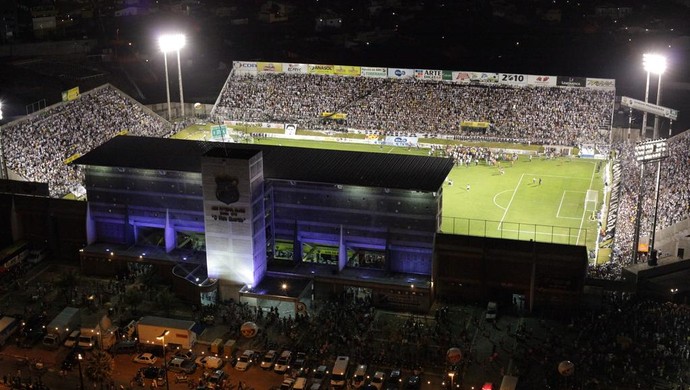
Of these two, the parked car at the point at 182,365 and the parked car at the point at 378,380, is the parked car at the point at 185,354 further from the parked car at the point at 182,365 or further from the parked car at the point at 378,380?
Result: the parked car at the point at 378,380

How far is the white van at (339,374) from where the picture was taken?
126 ft

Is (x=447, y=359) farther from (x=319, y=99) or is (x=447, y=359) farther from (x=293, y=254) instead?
(x=319, y=99)

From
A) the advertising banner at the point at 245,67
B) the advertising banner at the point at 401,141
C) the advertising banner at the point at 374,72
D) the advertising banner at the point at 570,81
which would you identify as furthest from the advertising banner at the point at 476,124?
the advertising banner at the point at 245,67

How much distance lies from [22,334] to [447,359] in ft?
72.7

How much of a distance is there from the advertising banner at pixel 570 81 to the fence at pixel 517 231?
89.9 ft

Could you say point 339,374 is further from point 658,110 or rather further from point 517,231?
point 658,110

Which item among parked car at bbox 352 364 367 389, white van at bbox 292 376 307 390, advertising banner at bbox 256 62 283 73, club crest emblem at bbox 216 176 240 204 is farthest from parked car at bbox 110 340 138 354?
advertising banner at bbox 256 62 283 73

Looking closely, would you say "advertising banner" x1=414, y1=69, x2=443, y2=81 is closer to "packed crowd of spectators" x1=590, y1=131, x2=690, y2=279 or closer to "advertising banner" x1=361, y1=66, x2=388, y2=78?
"advertising banner" x1=361, y1=66, x2=388, y2=78

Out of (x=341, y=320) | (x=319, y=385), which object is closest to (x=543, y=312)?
(x=341, y=320)

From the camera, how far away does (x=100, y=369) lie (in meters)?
39.2

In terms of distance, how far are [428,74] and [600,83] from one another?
16964mm

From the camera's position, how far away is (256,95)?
3558 inches

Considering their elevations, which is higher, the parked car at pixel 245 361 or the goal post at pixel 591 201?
the goal post at pixel 591 201

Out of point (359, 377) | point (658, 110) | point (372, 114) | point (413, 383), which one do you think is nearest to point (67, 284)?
point (359, 377)
